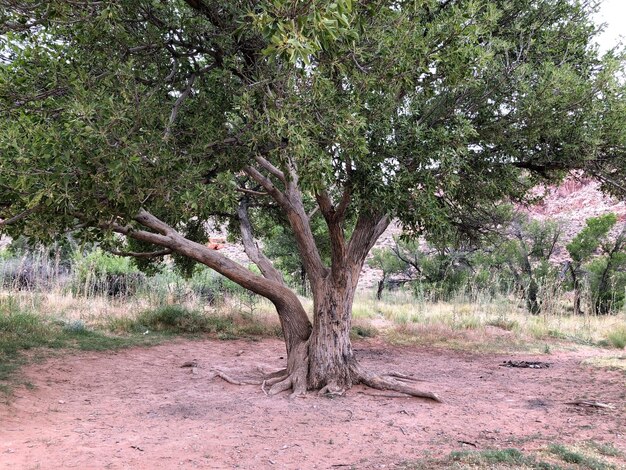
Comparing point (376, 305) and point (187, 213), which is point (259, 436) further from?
point (376, 305)

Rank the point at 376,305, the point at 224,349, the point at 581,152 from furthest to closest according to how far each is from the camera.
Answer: the point at 376,305 → the point at 224,349 → the point at 581,152

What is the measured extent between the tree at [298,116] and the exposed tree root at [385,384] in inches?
1.2

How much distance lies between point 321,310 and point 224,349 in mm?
4338

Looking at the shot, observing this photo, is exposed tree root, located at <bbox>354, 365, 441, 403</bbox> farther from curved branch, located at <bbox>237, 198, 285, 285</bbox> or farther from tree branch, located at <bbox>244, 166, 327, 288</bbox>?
curved branch, located at <bbox>237, 198, 285, 285</bbox>

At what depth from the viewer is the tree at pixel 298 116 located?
4.36 metres

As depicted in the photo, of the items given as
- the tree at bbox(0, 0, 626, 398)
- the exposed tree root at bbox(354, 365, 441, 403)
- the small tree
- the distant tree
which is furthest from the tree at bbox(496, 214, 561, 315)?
the exposed tree root at bbox(354, 365, 441, 403)

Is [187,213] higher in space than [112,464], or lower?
higher

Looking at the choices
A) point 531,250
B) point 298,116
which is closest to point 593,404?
point 298,116

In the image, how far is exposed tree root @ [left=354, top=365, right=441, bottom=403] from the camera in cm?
708

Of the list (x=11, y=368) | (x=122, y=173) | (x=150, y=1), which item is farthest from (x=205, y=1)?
(x=11, y=368)

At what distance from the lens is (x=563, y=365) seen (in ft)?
32.3

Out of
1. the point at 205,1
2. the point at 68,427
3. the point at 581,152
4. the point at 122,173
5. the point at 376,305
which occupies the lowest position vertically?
the point at 68,427

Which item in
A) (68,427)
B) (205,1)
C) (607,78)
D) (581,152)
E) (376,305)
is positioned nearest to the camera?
(205,1)

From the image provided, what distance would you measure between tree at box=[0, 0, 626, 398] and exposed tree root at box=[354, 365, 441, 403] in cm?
3
